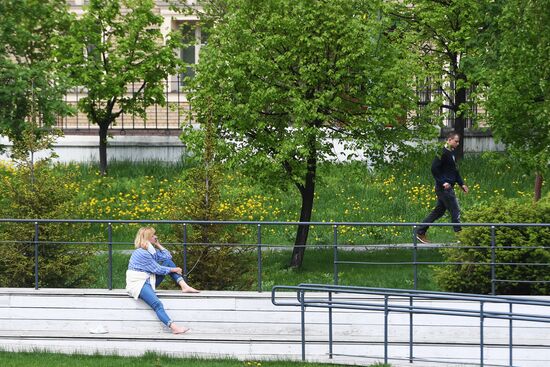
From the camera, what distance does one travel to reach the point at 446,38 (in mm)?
30125

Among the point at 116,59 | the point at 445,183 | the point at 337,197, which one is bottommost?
the point at 337,197

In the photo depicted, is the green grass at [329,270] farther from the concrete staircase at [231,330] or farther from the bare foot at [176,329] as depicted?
the bare foot at [176,329]

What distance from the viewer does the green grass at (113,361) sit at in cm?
1533

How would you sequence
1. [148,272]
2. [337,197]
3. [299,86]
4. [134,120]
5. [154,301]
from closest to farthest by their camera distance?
[154,301] < [148,272] < [299,86] < [337,197] < [134,120]

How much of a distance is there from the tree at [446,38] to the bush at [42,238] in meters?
11.0

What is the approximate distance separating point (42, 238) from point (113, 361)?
3.43m

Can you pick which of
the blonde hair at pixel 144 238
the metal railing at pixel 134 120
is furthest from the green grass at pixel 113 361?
the metal railing at pixel 134 120

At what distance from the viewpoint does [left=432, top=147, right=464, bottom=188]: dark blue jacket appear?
72.6 feet

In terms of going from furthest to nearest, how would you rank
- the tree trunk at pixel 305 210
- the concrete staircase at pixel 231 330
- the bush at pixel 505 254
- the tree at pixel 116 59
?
the tree at pixel 116 59, the tree trunk at pixel 305 210, the bush at pixel 505 254, the concrete staircase at pixel 231 330

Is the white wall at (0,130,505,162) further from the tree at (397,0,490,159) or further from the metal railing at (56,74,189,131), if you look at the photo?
the tree at (397,0,490,159)

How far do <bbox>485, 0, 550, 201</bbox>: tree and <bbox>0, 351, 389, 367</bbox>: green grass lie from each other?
6603mm

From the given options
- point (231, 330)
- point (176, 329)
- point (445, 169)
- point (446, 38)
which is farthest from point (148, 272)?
point (446, 38)

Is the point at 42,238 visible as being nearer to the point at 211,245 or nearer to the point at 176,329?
the point at 211,245

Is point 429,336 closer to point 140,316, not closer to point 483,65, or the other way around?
point 140,316
